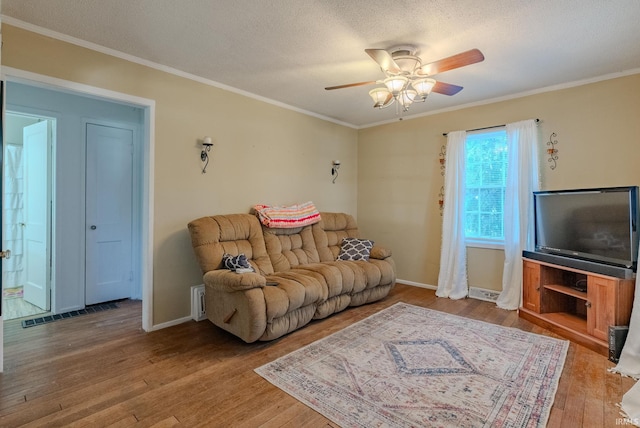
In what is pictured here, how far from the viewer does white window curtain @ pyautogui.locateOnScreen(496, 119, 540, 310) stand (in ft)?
12.3

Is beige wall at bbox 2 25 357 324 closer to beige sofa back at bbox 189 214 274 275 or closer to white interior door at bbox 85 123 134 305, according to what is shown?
beige sofa back at bbox 189 214 274 275

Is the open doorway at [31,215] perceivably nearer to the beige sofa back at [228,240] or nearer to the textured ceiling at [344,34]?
the textured ceiling at [344,34]

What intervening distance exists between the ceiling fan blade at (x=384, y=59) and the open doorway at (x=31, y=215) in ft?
11.6

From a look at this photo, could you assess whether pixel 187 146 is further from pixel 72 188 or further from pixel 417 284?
pixel 417 284

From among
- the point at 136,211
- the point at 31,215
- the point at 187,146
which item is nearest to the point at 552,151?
the point at 187,146

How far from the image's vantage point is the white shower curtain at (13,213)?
14.5 ft

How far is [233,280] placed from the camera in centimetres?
274

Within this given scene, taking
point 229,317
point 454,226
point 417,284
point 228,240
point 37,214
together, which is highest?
point 37,214

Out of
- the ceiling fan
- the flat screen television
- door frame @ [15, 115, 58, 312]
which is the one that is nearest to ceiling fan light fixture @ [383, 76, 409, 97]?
the ceiling fan

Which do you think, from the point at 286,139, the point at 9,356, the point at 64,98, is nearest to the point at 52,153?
the point at 64,98

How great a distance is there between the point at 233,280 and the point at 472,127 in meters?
3.57

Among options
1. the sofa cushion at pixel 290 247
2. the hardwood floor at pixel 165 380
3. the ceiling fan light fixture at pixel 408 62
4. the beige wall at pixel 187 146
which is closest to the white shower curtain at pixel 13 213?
the hardwood floor at pixel 165 380

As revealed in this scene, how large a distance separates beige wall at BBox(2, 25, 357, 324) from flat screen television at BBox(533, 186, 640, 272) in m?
2.99

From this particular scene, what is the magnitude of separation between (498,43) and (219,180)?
2.98 m
